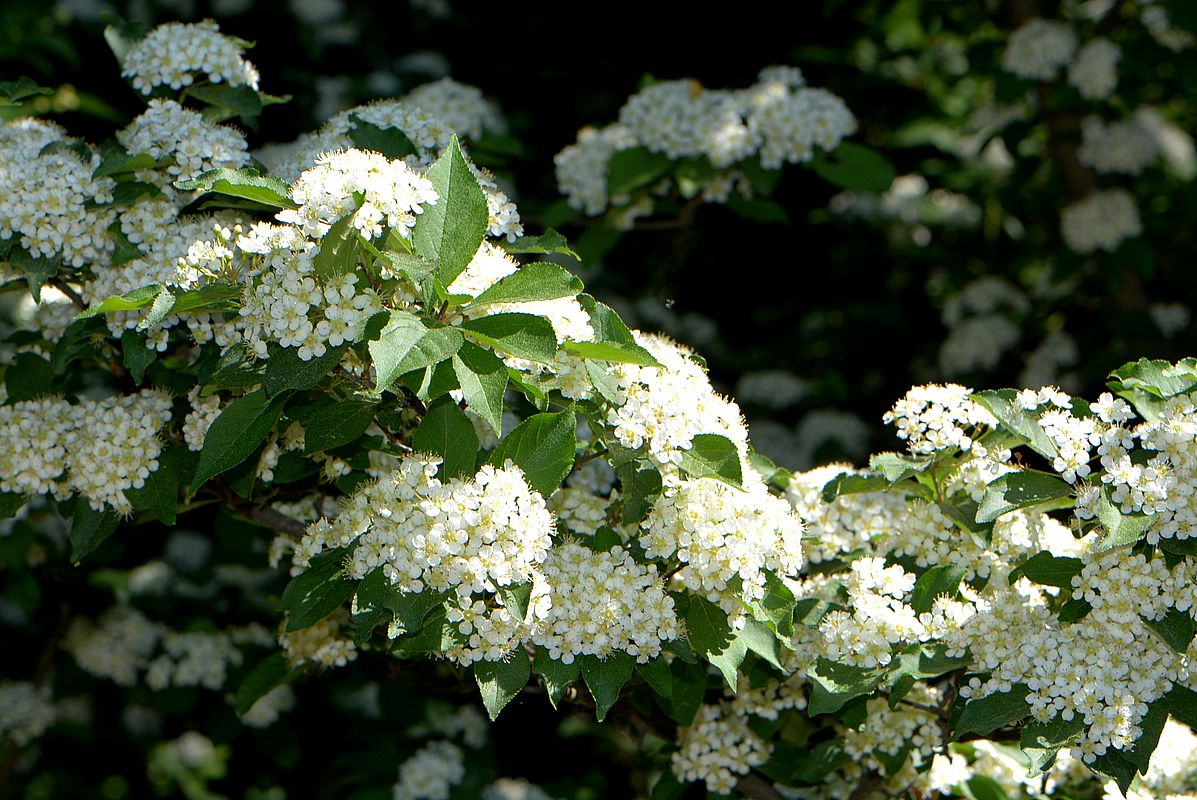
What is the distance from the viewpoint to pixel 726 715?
266cm

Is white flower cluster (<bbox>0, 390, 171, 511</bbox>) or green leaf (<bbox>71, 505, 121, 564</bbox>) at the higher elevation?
white flower cluster (<bbox>0, 390, 171, 511</bbox>)

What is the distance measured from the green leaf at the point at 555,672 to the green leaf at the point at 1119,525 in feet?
2.81

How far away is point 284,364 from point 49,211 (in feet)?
2.48

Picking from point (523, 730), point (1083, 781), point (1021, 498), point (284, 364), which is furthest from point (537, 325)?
point (523, 730)

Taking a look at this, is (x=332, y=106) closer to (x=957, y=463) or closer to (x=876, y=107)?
(x=876, y=107)

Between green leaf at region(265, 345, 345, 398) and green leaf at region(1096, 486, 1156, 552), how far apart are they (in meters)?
1.23

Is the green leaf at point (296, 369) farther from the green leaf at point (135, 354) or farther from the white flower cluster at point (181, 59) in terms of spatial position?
the white flower cluster at point (181, 59)

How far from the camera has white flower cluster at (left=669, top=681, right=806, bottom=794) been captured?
257cm

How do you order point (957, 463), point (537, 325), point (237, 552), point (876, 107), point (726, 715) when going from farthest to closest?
point (876, 107), point (237, 552), point (726, 715), point (957, 463), point (537, 325)

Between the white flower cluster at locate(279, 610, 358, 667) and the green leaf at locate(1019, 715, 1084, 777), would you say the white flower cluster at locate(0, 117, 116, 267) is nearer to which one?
the white flower cluster at locate(279, 610, 358, 667)

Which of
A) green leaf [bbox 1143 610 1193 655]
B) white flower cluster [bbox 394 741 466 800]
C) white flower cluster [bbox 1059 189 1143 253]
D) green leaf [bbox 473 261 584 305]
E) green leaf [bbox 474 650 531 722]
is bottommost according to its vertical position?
white flower cluster [bbox 394 741 466 800]

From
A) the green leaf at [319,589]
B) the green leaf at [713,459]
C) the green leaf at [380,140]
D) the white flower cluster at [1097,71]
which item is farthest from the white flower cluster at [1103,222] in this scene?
the green leaf at [319,589]

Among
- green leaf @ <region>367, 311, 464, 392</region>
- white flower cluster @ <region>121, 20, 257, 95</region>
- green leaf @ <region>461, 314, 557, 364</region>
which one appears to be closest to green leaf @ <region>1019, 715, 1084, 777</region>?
green leaf @ <region>461, 314, 557, 364</region>

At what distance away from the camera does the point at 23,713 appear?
168 inches
